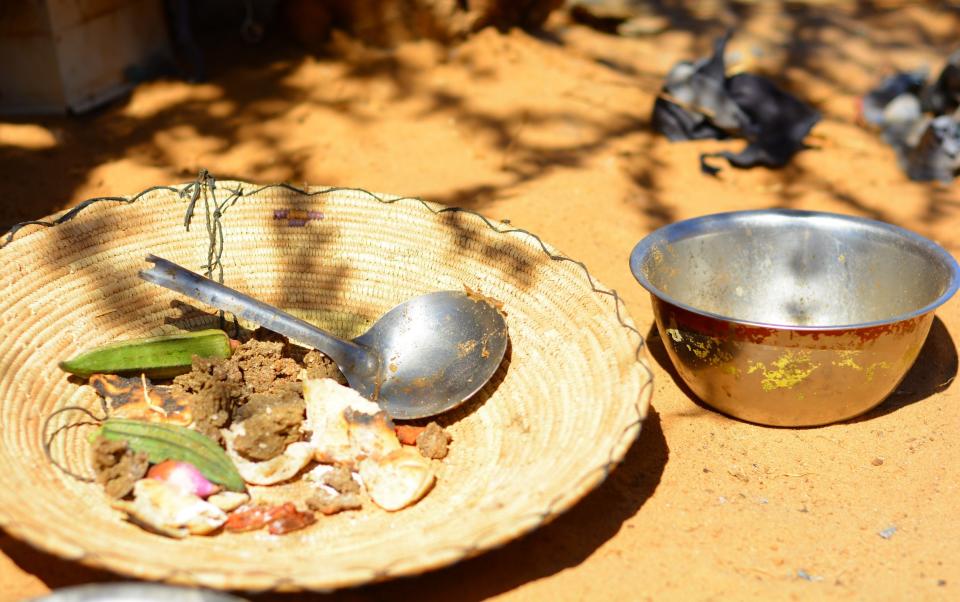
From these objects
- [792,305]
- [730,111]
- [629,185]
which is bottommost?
[629,185]

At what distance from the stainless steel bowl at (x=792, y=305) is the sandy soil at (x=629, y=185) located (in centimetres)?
18

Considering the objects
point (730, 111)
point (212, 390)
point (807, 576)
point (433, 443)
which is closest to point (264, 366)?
point (212, 390)

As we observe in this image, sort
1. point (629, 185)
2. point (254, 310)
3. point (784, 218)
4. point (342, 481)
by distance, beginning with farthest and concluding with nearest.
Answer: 1. point (629, 185)
2. point (784, 218)
3. point (254, 310)
4. point (342, 481)

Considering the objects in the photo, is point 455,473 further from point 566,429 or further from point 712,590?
point 712,590

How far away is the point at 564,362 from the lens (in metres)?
2.66

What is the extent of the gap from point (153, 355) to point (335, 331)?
595 mm

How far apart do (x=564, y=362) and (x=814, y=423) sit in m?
0.82

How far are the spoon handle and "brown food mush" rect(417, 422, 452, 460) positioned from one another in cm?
30

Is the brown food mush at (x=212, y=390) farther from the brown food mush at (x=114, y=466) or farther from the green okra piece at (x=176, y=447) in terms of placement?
the brown food mush at (x=114, y=466)

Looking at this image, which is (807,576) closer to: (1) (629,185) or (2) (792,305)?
(2) (792,305)

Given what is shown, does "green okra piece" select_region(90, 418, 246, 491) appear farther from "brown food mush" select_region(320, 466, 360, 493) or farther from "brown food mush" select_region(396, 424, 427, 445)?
"brown food mush" select_region(396, 424, 427, 445)

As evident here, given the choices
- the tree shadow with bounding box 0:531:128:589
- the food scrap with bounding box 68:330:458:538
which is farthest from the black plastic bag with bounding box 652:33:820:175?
the tree shadow with bounding box 0:531:128:589

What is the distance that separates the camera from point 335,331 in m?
3.06

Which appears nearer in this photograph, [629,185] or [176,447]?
[176,447]
